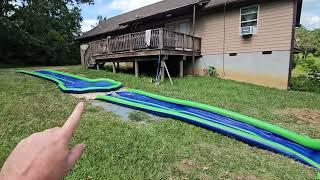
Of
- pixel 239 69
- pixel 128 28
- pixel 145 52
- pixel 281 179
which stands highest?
pixel 128 28

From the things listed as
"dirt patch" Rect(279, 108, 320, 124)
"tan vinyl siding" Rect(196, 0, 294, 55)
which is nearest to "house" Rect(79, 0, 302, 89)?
"tan vinyl siding" Rect(196, 0, 294, 55)

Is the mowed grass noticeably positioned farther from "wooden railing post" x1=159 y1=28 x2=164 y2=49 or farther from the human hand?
"wooden railing post" x1=159 y1=28 x2=164 y2=49

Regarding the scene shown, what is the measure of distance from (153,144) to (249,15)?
1081 cm

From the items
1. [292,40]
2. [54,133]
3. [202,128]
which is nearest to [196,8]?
[292,40]

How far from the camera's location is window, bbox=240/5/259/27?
43.4 feet

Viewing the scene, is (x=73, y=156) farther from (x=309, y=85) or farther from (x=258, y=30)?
(x=309, y=85)

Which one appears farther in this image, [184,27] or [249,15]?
[184,27]

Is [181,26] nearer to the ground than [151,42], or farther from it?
farther from it

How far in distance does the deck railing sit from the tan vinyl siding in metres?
0.87

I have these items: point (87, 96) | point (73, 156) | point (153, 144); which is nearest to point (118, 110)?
point (87, 96)

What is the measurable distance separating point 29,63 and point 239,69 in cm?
2084

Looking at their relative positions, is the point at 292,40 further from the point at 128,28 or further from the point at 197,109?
the point at 128,28

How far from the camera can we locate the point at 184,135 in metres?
5.34

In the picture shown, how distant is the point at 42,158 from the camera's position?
2.12 ft
